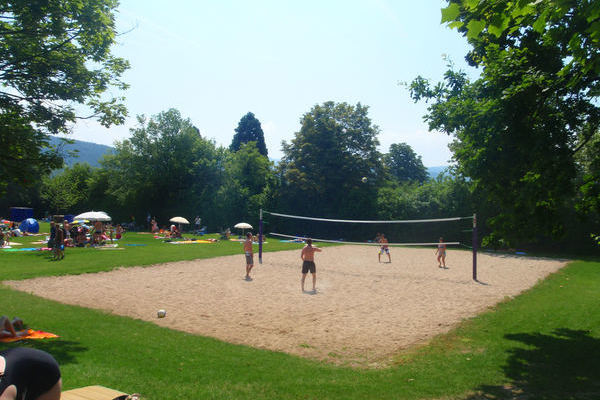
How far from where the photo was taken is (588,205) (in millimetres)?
7832

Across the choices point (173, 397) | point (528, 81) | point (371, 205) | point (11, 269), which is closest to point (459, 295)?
point (528, 81)

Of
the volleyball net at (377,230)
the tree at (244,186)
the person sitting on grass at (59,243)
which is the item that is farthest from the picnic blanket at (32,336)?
the tree at (244,186)

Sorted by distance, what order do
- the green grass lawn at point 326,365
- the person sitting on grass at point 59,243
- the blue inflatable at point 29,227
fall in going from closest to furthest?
the green grass lawn at point 326,365 < the person sitting on grass at point 59,243 < the blue inflatable at point 29,227

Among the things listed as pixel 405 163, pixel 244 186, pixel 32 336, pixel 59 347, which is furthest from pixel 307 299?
pixel 405 163

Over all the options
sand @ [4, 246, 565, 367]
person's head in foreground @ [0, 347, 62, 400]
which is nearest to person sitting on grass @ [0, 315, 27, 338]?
sand @ [4, 246, 565, 367]

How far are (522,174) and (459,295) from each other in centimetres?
590

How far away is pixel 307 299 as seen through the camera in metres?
12.4

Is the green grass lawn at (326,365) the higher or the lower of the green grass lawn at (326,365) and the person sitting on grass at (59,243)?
the lower

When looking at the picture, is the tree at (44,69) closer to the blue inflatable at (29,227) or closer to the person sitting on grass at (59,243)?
the person sitting on grass at (59,243)

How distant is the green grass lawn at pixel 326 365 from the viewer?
224 inches

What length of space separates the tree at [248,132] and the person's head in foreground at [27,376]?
63.5 metres

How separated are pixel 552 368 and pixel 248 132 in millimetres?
62516

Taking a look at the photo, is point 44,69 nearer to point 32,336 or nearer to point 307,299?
point 32,336

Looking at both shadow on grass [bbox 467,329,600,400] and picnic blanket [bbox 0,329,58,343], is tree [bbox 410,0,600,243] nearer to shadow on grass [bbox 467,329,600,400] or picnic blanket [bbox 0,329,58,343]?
shadow on grass [bbox 467,329,600,400]
